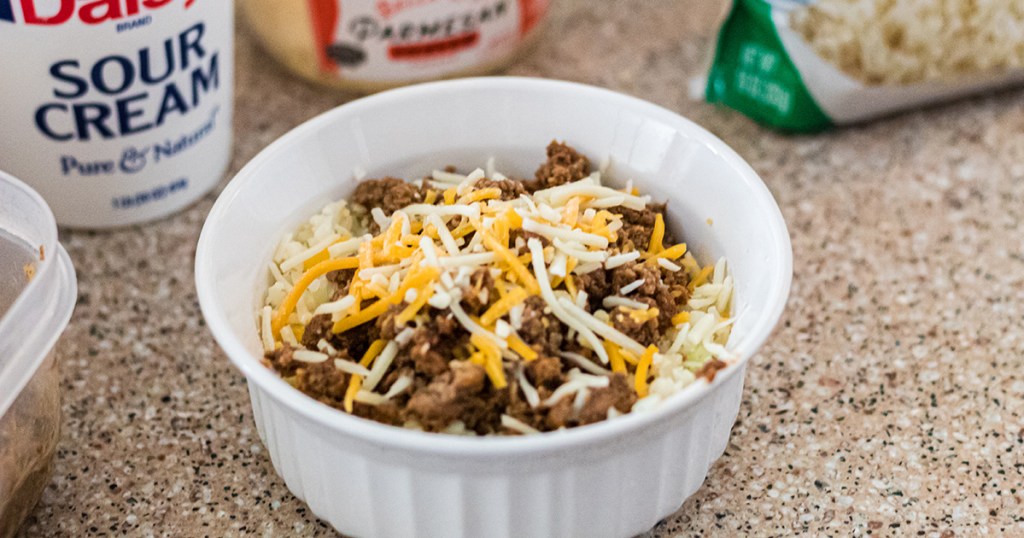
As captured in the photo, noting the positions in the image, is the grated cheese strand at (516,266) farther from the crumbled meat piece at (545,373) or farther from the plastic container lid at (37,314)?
the plastic container lid at (37,314)

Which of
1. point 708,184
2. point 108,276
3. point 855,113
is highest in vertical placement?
point 708,184

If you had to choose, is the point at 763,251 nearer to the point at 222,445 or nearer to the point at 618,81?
the point at 222,445

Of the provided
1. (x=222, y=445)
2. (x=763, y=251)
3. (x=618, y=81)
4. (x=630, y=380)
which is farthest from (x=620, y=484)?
(x=618, y=81)

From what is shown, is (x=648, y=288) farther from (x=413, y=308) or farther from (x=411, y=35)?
(x=411, y=35)

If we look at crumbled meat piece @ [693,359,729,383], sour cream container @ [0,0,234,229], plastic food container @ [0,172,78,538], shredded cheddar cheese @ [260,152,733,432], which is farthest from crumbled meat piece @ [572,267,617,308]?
sour cream container @ [0,0,234,229]

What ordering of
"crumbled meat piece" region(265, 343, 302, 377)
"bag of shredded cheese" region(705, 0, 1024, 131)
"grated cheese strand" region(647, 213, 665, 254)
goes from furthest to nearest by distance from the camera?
"bag of shredded cheese" region(705, 0, 1024, 131) → "grated cheese strand" region(647, 213, 665, 254) → "crumbled meat piece" region(265, 343, 302, 377)

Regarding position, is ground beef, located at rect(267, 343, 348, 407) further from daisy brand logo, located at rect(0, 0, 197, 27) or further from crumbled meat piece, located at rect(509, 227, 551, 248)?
daisy brand logo, located at rect(0, 0, 197, 27)
